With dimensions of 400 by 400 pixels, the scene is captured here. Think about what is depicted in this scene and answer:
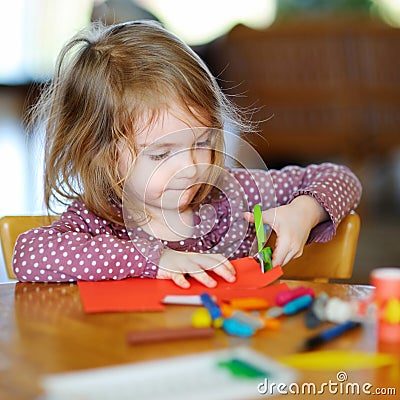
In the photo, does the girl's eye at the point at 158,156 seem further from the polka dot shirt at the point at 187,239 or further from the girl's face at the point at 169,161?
the polka dot shirt at the point at 187,239

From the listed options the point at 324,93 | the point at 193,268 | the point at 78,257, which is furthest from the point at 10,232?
the point at 324,93

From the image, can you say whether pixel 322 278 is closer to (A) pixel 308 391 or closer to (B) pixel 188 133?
(B) pixel 188 133

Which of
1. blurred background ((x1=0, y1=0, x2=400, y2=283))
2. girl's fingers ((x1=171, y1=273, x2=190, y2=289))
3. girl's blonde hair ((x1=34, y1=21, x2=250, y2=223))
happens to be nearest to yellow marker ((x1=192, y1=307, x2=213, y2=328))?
girl's fingers ((x1=171, y1=273, x2=190, y2=289))

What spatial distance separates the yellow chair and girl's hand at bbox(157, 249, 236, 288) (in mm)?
241

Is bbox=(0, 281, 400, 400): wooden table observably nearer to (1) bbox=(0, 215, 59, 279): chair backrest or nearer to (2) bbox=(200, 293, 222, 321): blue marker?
(2) bbox=(200, 293, 222, 321): blue marker

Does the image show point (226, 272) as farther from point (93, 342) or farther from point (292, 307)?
point (93, 342)

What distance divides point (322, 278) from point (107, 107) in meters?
0.41

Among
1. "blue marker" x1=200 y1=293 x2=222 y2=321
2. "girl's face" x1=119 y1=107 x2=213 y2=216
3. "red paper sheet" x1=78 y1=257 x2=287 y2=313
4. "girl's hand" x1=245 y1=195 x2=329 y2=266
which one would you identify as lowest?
"red paper sheet" x1=78 y1=257 x2=287 y2=313

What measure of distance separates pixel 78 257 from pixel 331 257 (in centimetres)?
40

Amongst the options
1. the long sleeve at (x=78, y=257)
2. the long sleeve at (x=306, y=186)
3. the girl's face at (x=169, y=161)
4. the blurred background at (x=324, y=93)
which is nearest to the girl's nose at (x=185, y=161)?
the girl's face at (x=169, y=161)

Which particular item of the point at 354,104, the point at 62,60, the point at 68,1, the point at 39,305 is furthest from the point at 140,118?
the point at 68,1

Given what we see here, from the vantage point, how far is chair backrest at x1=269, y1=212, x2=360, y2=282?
119 cm

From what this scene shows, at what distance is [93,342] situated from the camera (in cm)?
74

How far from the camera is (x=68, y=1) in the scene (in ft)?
22.0
